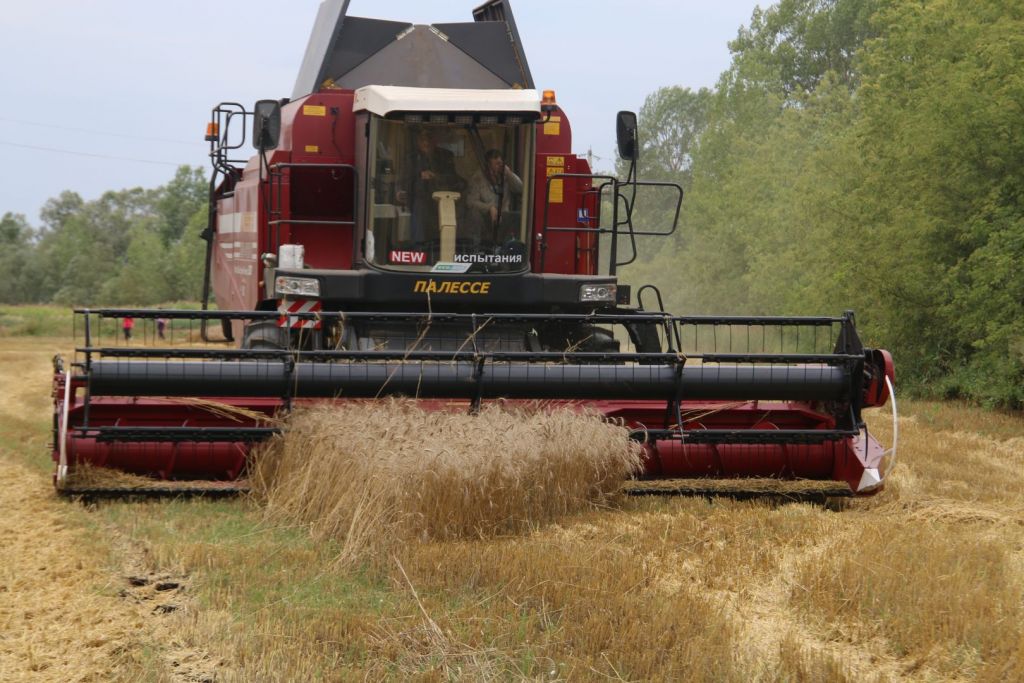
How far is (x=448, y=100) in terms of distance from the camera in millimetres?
8133

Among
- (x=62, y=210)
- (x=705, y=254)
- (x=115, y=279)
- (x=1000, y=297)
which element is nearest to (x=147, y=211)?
(x=62, y=210)

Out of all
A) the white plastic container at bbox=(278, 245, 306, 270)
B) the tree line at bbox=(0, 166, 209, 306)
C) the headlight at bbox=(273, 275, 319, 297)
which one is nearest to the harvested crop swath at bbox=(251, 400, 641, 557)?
the headlight at bbox=(273, 275, 319, 297)

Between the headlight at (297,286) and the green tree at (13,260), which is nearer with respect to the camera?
the headlight at (297,286)

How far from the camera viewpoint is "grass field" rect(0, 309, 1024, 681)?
13.4 ft

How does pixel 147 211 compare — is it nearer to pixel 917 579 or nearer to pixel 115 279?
pixel 115 279

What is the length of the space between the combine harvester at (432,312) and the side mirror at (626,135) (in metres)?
0.02

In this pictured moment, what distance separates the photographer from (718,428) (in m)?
7.70

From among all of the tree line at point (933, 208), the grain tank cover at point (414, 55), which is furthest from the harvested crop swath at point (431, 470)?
the tree line at point (933, 208)

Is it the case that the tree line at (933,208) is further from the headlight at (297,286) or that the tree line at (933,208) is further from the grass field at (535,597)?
the headlight at (297,286)

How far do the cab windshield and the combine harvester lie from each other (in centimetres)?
1

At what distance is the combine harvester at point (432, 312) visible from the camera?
6945 mm

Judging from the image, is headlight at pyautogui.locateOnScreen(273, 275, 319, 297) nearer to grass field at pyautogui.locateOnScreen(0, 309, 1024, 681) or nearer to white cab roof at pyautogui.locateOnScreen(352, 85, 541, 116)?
white cab roof at pyautogui.locateOnScreen(352, 85, 541, 116)

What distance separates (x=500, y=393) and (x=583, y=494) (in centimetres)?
80

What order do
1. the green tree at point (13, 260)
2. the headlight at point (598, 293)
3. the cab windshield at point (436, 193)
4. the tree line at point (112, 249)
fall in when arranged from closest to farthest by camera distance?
the cab windshield at point (436, 193)
the headlight at point (598, 293)
the tree line at point (112, 249)
the green tree at point (13, 260)
